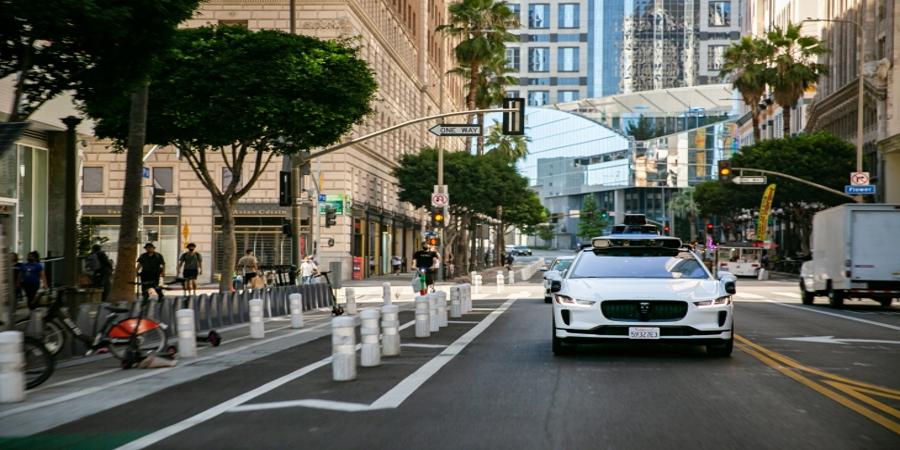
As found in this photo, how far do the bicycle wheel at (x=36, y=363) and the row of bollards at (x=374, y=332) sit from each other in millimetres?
3045

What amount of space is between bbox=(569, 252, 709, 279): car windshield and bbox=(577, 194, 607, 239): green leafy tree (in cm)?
14328

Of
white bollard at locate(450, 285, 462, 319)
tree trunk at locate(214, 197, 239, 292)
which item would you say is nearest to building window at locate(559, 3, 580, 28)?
tree trunk at locate(214, 197, 239, 292)

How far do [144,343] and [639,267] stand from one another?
6.65m

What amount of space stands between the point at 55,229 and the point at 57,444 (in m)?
23.4

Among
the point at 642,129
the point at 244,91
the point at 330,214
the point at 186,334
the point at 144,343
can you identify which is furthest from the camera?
the point at 642,129

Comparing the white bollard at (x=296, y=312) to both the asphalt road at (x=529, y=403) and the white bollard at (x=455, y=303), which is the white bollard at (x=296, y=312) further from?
the asphalt road at (x=529, y=403)

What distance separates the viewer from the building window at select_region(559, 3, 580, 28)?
193875mm

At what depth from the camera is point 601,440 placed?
7613 millimetres

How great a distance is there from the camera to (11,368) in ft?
34.3

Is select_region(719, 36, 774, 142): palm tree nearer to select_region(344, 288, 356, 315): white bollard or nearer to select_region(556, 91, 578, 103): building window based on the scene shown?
select_region(344, 288, 356, 315): white bollard

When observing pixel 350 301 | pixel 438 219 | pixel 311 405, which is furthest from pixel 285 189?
pixel 311 405

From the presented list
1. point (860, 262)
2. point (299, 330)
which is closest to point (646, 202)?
point (860, 262)

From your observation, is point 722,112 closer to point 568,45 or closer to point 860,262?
point 568,45

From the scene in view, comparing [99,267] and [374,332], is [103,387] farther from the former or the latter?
[99,267]
